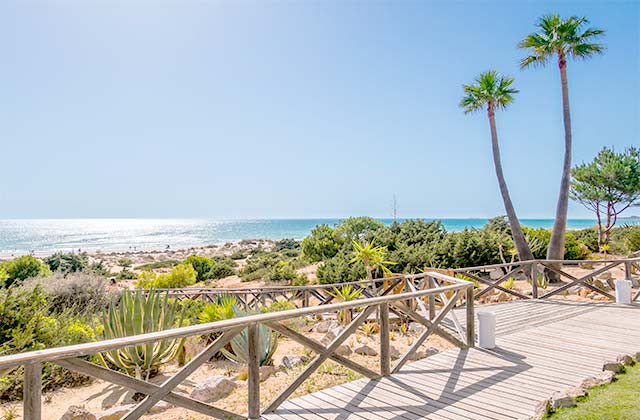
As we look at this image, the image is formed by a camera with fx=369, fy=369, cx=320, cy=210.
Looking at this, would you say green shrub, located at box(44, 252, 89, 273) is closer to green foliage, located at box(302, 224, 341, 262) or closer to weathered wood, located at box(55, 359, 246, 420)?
green foliage, located at box(302, 224, 341, 262)

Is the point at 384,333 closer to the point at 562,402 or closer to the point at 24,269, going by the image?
the point at 562,402

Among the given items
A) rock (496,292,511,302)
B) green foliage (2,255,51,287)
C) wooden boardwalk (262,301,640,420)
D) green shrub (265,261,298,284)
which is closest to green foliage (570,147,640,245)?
rock (496,292,511,302)

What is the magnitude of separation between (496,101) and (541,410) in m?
15.0

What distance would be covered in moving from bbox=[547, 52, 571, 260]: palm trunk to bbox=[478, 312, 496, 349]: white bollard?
11.0 metres

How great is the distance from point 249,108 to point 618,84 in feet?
57.4

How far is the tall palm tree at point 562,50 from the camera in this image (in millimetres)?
13930

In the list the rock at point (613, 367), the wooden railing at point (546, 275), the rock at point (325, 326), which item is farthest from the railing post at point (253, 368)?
the wooden railing at point (546, 275)

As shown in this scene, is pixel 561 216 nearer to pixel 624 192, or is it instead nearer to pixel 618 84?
pixel 618 84

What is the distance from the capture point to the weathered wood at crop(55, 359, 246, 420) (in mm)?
2426

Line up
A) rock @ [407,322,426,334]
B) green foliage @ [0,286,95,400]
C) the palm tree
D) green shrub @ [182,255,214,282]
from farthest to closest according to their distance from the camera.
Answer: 1. green shrub @ [182,255,214,282]
2. the palm tree
3. rock @ [407,322,426,334]
4. green foliage @ [0,286,95,400]

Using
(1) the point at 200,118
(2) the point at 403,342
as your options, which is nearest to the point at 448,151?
(1) the point at 200,118

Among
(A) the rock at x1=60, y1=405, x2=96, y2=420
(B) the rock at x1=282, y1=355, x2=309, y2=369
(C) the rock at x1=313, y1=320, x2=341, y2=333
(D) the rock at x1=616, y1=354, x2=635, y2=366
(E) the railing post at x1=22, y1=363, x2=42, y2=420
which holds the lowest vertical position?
(C) the rock at x1=313, y1=320, x2=341, y2=333

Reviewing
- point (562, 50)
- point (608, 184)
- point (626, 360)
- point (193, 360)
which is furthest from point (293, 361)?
point (608, 184)

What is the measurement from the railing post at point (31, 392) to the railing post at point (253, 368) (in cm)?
152
